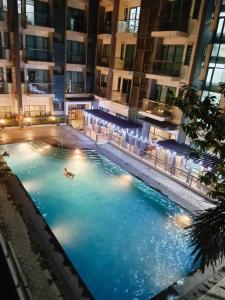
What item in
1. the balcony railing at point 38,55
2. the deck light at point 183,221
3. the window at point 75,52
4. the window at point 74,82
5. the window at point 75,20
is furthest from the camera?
the window at point 74,82

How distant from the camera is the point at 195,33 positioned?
16.8 m

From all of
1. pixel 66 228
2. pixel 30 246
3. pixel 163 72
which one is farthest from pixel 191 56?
pixel 30 246

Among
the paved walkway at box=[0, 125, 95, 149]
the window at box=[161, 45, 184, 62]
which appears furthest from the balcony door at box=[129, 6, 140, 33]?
the paved walkway at box=[0, 125, 95, 149]

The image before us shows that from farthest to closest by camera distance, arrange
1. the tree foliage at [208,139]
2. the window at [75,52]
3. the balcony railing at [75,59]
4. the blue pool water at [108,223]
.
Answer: the balcony railing at [75,59] < the window at [75,52] < the blue pool water at [108,223] < the tree foliage at [208,139]

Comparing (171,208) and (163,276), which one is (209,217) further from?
(171,208)

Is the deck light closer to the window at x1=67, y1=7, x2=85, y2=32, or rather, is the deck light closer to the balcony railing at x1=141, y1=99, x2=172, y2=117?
the balcony railing at x1=141, y1=99, x2=172, y2=117

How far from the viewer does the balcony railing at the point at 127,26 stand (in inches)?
838

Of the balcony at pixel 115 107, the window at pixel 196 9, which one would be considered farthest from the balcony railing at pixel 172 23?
the balcony at pixel 115 107

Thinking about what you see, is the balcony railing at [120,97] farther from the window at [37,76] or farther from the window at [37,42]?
the window at [37,42]

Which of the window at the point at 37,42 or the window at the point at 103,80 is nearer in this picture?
the window at the point at 37,42

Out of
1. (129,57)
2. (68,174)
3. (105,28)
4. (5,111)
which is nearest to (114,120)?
Result: (129,57)

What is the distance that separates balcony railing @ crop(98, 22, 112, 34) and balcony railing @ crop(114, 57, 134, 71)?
3027 millimetres

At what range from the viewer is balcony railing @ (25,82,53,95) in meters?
23.8

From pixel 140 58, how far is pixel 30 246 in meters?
17.4
